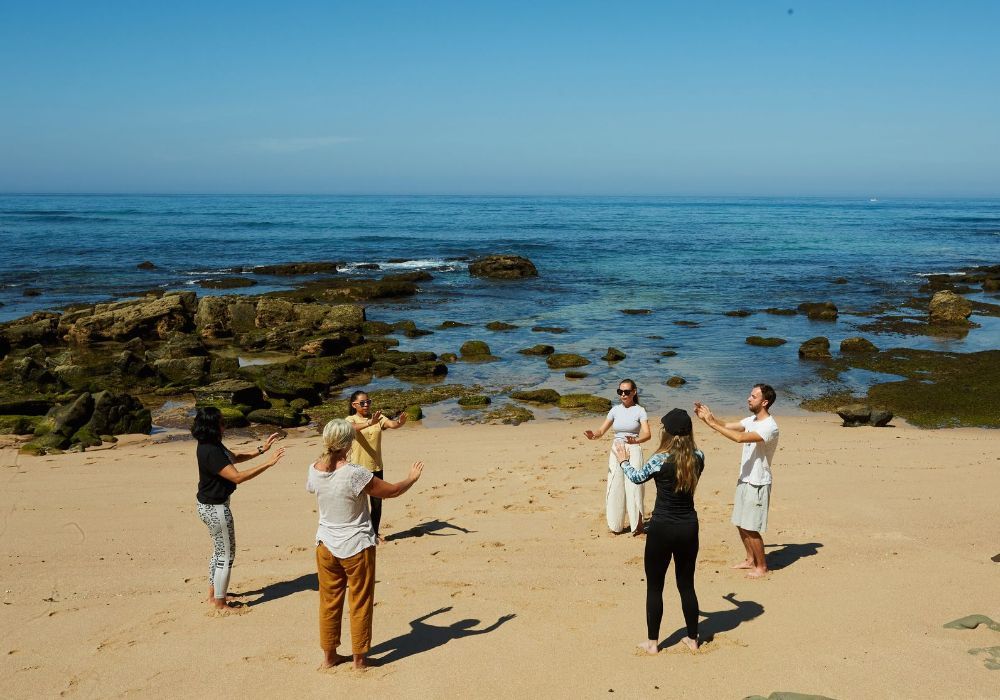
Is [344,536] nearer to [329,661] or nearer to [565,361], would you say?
[329,661]

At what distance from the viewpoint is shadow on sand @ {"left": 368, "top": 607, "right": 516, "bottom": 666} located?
6.27m

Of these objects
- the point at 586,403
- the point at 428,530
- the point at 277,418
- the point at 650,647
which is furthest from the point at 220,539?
the point at 586,403

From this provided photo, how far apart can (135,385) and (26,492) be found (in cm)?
878

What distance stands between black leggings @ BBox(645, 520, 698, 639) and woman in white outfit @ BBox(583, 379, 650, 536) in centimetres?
250

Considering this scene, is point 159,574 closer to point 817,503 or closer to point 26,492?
point 26,492

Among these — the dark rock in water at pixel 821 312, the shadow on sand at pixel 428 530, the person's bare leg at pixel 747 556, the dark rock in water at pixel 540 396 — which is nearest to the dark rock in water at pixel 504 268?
the dark rock in water at pixel 821 312

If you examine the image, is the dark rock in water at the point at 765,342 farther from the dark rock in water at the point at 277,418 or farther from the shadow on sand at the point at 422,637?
the shadow on sand at the point at 422,637

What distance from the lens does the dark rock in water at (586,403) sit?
54.9ft

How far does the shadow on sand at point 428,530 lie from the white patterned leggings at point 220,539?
2.29 m

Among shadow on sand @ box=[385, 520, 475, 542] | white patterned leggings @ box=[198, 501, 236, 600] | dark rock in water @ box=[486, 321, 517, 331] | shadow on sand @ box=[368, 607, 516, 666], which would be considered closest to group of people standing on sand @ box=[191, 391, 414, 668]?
shadow on sand @ box=[368, 607, 516, 666]

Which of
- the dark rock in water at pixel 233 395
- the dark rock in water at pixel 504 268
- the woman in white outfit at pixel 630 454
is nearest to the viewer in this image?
the woman in white outfit at pixel 630 454

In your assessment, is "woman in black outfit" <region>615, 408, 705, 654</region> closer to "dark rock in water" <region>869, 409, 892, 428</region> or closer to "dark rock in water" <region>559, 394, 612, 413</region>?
"dark rock in water" <region>869, 409, 892, 428</region>

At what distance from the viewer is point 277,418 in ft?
51.9

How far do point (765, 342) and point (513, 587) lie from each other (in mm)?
18997
